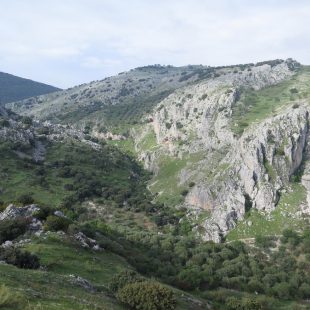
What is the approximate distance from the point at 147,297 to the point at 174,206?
78646mm

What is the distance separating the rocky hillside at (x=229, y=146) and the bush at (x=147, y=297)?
6026cm

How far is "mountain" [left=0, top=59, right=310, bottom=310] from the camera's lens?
37.6 m

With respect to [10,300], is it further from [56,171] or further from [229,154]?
[56,171]

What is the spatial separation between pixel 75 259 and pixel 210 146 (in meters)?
93.4

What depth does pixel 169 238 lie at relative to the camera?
81.2m

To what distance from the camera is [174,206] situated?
10719 cm

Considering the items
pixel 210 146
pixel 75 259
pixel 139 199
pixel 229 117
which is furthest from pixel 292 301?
pixel 229 117

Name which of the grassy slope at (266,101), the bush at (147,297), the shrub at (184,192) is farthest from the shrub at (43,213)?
the grassy slope at (266,101)

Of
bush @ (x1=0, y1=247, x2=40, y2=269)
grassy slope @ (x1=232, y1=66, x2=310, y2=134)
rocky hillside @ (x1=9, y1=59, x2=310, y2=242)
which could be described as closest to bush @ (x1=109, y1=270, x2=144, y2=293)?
bush @ (x1=0, y1=247, x2=40, y2=269)

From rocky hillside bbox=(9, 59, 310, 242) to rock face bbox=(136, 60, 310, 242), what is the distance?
0.76ft

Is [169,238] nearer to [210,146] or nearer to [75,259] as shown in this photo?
[75,259]

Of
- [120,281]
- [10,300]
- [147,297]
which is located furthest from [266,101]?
[10,300]

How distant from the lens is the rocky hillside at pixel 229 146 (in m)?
95.6

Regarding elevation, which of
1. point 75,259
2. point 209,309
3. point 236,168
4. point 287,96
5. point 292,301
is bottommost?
point 292,301
